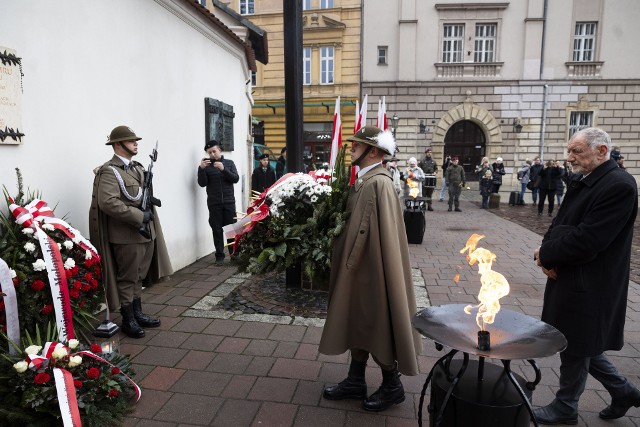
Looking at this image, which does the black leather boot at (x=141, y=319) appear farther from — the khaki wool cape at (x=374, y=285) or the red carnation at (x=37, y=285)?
the khaki wool cape at (x=374, y=285)

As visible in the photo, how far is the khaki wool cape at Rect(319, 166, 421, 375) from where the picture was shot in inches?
117

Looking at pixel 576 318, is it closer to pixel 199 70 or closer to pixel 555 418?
pixel 555 418

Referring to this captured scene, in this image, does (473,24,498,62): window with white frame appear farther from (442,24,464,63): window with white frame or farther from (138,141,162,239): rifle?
(138,141,162,239): rifle

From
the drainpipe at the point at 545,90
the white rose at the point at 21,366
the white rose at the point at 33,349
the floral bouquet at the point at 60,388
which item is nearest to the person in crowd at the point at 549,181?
the drainpipe at the point at 545,90

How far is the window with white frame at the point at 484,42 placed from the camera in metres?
22.8

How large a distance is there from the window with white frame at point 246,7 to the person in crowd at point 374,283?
2548 cm

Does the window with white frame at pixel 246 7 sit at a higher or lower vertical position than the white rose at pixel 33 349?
higher

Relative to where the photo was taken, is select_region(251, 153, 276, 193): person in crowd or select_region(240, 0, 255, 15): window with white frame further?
select_region(240, 0, 255, 15): window with white frame

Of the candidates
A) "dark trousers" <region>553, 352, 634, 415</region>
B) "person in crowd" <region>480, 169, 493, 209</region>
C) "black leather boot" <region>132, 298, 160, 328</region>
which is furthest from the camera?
"person in crowd" <region>480, 169, 493, 209</region>

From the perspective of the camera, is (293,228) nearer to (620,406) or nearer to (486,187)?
(620,406)

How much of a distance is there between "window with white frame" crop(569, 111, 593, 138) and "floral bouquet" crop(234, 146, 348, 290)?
71.2ft

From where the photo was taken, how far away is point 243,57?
368 inches

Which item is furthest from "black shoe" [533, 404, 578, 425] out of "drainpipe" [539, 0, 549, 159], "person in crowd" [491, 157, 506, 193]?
"drainpipe" [539, 0, 549, 159]

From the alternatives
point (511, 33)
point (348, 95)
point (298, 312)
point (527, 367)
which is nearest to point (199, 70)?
point (298, 312)
